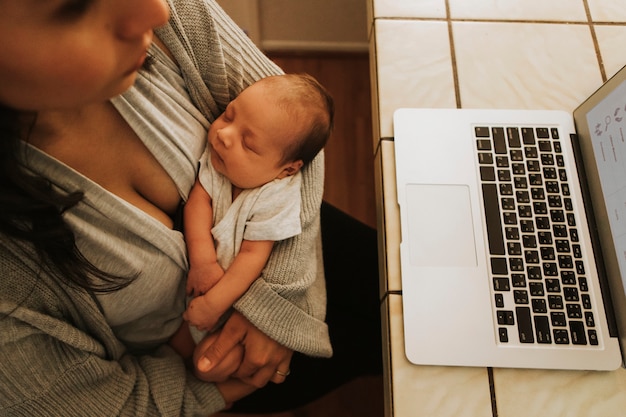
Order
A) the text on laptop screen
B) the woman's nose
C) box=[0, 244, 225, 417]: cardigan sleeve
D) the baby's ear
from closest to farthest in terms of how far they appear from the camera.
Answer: the woman's nose, box=[0, 244, 225, 417]: cardigan sleeve, the text on laptop screen, the baby's ear

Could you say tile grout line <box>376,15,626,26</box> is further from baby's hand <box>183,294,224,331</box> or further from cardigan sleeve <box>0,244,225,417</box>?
cardigan sleeve <box>0,244,225,417</box>

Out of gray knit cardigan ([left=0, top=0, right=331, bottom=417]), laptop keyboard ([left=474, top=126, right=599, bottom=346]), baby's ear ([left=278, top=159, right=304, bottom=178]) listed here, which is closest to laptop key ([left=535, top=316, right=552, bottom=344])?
laptop keyboard ([left=474, top=126, right=599, bottom=346])

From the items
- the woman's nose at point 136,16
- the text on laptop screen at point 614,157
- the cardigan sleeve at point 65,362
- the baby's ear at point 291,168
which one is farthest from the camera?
the baby's ear at point 291,168

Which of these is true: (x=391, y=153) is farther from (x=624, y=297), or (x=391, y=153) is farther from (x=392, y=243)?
(x=624, y=297)

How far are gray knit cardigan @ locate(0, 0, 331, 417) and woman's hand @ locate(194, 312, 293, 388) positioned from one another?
3cm

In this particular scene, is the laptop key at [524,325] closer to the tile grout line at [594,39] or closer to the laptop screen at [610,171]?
the laptop screen at [610,171]

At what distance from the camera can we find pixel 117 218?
1.80ft

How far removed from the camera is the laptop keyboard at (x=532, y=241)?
23.9 inches

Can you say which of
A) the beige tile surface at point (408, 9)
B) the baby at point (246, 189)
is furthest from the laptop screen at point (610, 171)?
the baby at point (246, 189)

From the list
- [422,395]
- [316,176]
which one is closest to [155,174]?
[316,176]

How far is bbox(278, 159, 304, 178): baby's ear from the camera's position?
73cm

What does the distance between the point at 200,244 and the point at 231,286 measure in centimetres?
8

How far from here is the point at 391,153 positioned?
0.73m

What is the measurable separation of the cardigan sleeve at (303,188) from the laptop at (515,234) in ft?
0.52
